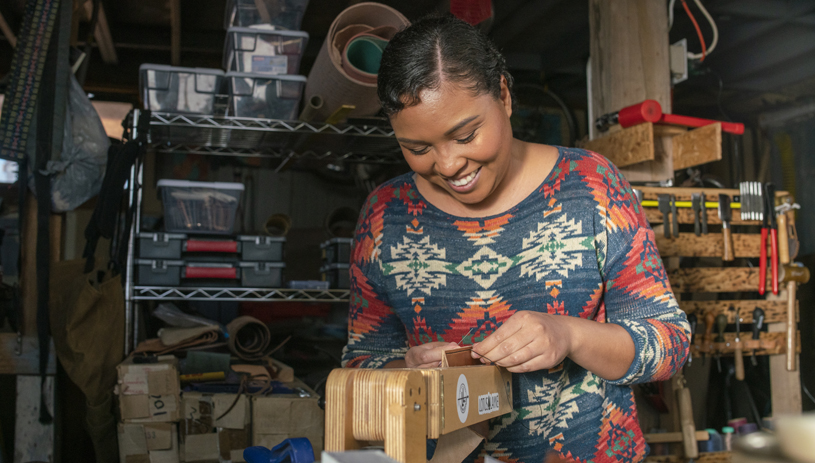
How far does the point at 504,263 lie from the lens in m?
1.30

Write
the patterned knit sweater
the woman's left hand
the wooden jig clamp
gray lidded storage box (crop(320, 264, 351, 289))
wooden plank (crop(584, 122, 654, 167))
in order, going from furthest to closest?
gray lidded storage box (crop(320, 264, 351, 289))
wooden plank (crop(584, 122, 654, 167))
the patterned knit sweater
the woman's left hand
the wooden jig clamp

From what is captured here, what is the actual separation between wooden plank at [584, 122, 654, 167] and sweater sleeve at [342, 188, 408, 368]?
1.22 m

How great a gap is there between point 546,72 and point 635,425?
139 inches

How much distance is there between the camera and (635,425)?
129 centimetres

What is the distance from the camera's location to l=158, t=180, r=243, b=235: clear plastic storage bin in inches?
119

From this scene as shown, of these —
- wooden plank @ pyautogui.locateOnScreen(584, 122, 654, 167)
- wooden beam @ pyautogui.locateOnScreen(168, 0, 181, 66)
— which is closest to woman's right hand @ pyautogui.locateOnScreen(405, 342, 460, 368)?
wooden plank @ pyautogui.locateOnScreen(584, 122, 654, 167)

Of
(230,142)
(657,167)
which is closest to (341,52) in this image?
(230,142)

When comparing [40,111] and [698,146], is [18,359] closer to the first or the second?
[40,111]

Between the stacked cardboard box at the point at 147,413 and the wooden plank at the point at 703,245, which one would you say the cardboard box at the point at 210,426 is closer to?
the stacked cardboard box at the point at 147,413

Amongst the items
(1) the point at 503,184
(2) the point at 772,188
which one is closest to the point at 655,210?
(2) the point at 772,188

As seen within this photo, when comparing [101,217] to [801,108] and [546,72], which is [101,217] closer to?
[546,72]

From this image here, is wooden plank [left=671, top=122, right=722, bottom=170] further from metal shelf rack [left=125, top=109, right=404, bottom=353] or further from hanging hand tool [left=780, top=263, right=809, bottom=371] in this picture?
metal shelf rack [left=125, top=109, right=404, bottom=353]

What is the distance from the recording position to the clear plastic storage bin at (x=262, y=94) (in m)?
2.88

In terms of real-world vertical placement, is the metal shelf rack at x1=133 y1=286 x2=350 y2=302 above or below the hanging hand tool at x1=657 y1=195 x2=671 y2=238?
below
